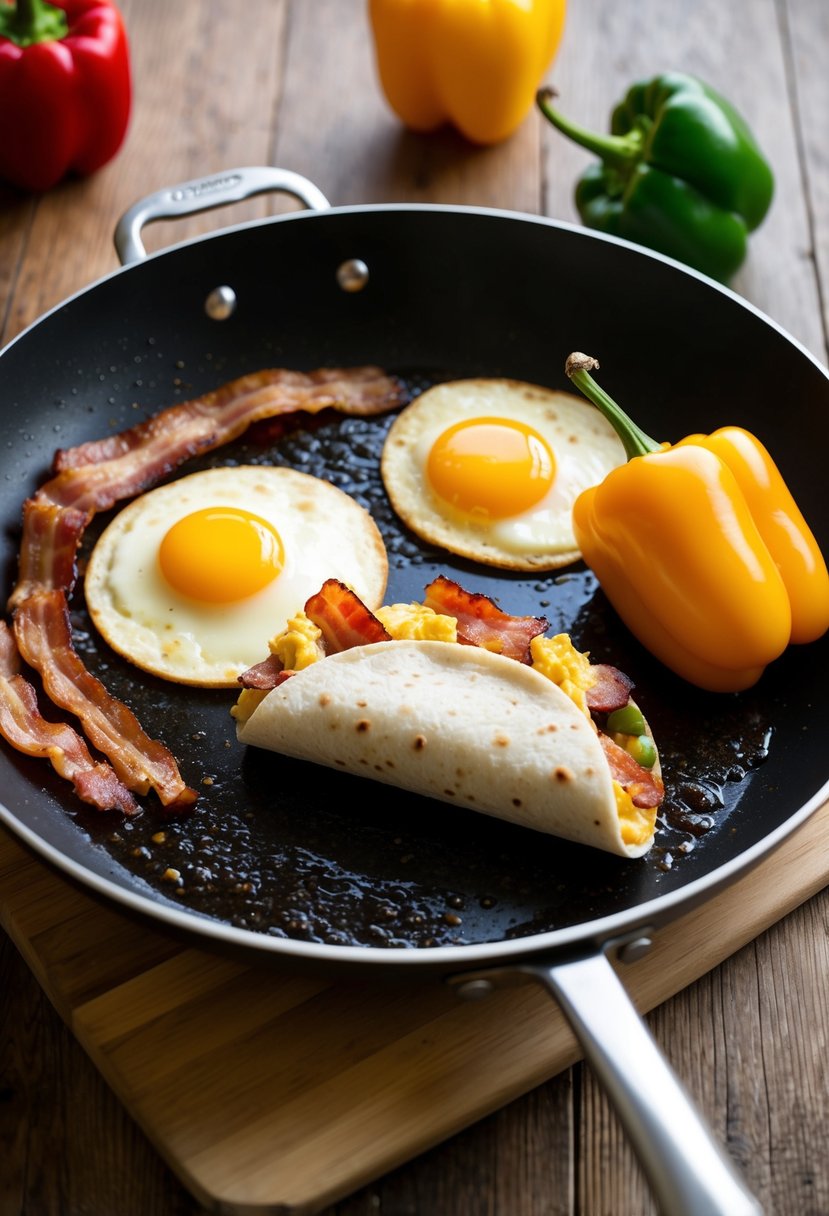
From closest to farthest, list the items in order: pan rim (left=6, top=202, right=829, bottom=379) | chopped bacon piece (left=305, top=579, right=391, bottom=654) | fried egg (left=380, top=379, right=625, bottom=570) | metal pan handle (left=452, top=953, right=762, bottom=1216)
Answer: metal pan handle (left=452, top=953, right=762, bottom=1216)
chopped bacon piece (left=305, top=579, right=391, bottom=654)
fried egg (left=380, top=379, right=625, bottom=570)
pan rim (left=6, top=202, right=829, bottom=379)

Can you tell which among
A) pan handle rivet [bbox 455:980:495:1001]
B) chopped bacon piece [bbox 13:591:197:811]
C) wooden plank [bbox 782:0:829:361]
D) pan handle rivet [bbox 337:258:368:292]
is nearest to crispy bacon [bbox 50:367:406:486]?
pan handle rivet [bbox 337:258:368:292]

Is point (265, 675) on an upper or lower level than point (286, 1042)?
upper

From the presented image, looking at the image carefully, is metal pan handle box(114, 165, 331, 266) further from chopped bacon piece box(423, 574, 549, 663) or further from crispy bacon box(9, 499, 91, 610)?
chopped bacon piece box(423, 574, 549, 663)

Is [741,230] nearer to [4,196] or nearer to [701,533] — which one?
[701,533]

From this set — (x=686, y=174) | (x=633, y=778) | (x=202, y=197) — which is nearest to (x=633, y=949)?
(x=633, y=778)

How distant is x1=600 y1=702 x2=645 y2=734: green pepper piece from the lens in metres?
2.80

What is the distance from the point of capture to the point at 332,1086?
2.31 meters

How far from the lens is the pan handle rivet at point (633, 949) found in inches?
87.5

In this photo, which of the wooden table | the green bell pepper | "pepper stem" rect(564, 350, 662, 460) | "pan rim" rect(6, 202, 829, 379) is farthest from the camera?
the green bell pepper

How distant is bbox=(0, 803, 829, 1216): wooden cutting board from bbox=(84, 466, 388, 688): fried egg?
71 cm

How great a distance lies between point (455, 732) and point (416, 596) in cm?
70

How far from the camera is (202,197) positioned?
3.62 m

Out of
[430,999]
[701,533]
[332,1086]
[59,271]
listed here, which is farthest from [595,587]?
[59,271]

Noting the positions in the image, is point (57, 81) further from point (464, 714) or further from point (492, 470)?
point (464, 714)
